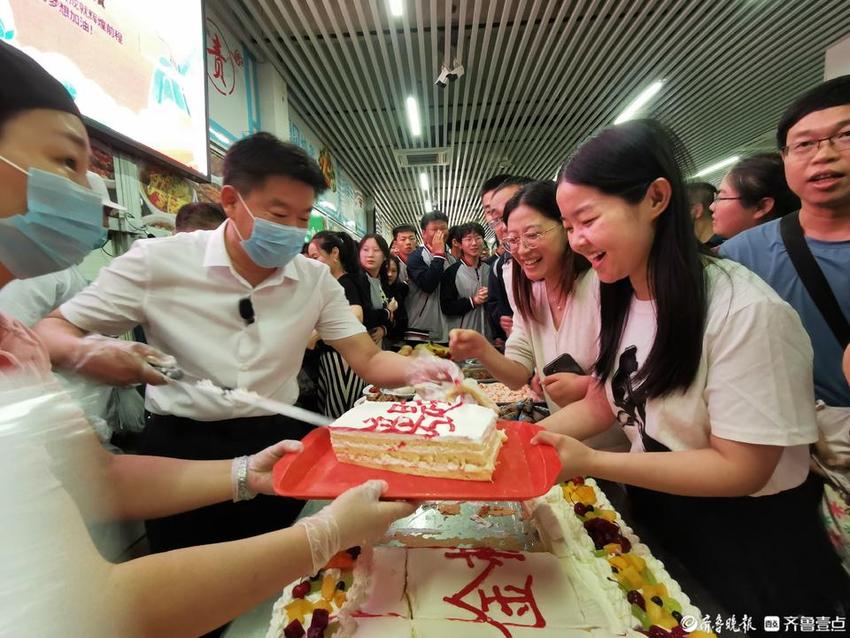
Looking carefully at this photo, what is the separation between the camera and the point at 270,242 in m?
1.54

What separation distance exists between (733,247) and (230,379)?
2406mm

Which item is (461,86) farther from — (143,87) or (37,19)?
(37,19)

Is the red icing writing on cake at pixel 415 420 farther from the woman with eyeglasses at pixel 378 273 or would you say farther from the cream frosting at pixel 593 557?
the woman with eyeglasses at pixel 378 273

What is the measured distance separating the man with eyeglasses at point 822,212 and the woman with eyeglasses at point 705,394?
57cm

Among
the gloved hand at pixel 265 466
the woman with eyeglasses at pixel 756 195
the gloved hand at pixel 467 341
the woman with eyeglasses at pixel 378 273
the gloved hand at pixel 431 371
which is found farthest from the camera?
the woman with eyeglasses at pixel 378 273

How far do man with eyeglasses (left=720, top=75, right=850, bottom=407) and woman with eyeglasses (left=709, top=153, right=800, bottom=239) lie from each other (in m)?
0.88

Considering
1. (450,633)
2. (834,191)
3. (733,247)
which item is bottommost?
(450,633)

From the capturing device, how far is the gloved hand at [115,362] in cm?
111

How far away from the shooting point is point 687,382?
1.11 m

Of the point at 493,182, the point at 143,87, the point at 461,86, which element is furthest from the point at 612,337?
the point at 461,86

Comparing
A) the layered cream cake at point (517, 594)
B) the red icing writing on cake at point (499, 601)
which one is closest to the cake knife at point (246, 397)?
the layered cream cake at point (517, 594)

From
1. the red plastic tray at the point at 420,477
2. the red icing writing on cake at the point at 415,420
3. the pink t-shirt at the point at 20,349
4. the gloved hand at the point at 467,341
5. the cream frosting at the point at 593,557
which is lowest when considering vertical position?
the cream frosting at the point at 593,557

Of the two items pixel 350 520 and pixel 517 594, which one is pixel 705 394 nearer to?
pixel 517 594

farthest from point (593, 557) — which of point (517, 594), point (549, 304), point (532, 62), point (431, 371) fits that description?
point (532, 62)
